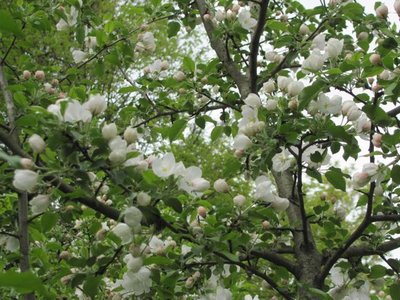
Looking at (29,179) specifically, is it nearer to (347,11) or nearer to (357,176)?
(357,176)

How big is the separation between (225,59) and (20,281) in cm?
219

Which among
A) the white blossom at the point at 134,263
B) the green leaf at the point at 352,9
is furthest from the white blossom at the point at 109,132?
the green leaf at the point at 352,9

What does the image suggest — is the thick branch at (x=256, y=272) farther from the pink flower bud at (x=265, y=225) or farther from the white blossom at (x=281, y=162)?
the white blossom at (x=281, y=162)

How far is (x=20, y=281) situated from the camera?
3.81 feet

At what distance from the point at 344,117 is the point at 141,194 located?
823 millimetres

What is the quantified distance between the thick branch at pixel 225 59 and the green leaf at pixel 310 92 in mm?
1050

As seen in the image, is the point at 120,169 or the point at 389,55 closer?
the point at 120,169

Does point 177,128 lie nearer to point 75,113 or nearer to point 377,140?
point 377,140

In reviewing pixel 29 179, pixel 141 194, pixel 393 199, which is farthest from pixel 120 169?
pixel 393 199

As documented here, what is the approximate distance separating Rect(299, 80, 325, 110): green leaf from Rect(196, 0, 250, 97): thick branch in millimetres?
1050

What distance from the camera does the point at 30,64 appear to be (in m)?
2.73

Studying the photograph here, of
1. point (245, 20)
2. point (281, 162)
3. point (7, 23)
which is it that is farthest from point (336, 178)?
point (7, 23)

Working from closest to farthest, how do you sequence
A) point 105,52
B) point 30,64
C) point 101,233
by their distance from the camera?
point 101,233, point 30,64, point 105,52

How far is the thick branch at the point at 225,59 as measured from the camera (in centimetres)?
300
